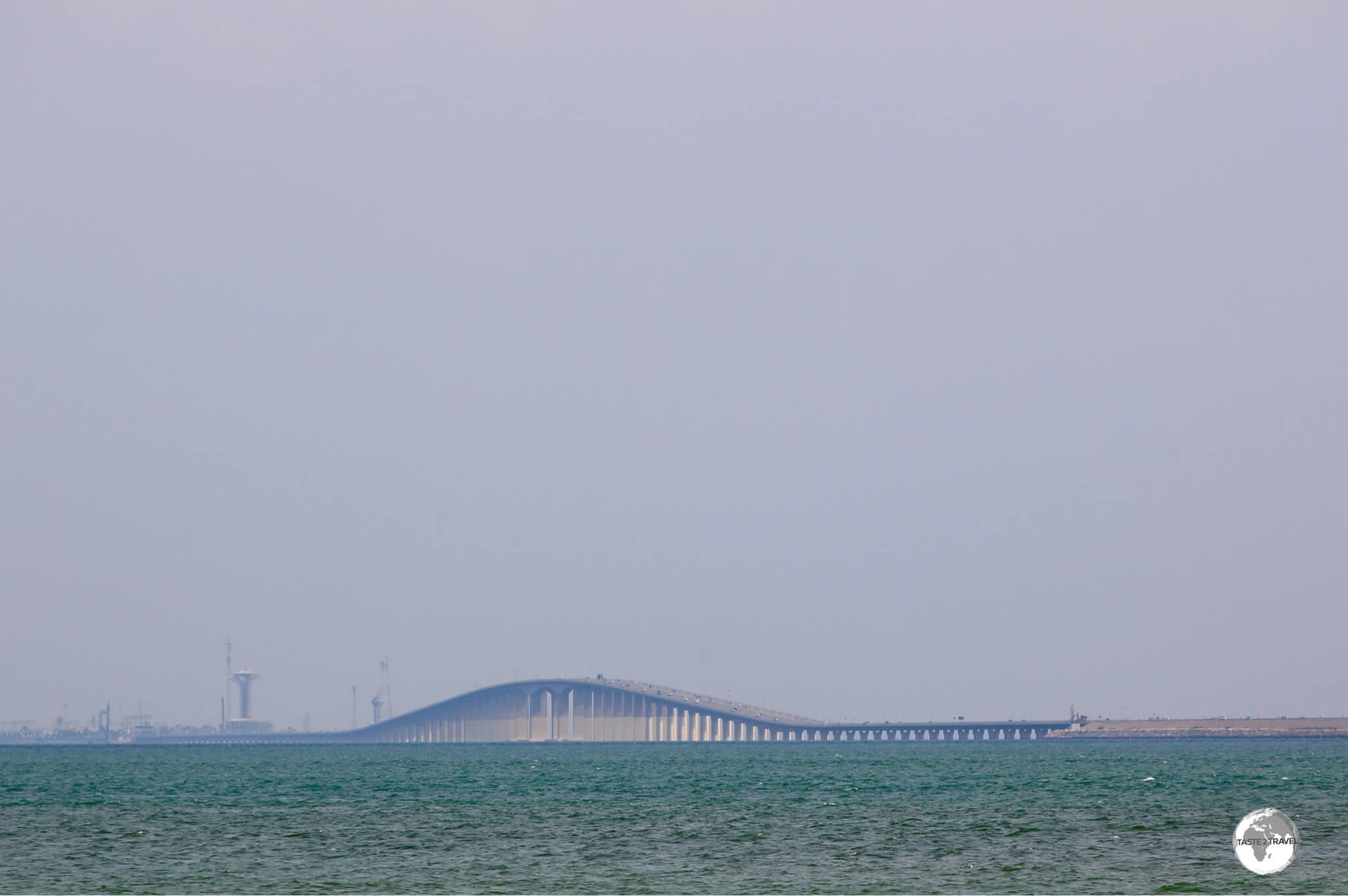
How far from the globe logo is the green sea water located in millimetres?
447

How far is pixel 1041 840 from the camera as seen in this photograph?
50.3 m

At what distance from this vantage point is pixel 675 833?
180 ft

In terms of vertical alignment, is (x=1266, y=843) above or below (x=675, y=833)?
above

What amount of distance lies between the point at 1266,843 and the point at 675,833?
2084 cm

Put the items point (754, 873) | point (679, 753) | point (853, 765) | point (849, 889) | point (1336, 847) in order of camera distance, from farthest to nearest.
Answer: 1. point (679, 753)
2. point (853, 765)
3. point (1336, 847)
4. point (754, 873)
5. point (849, 889)

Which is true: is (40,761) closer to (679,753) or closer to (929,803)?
(679,753)

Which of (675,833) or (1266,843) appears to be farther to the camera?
(675,833)

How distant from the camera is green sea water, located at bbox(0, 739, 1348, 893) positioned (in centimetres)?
4022

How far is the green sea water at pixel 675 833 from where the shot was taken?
40.2 m

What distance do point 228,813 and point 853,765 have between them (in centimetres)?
7999

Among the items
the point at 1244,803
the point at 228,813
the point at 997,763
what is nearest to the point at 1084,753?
the point at 997,763

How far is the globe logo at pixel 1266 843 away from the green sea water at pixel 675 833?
447mm

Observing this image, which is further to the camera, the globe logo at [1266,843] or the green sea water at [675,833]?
the green sea water at [675,833]

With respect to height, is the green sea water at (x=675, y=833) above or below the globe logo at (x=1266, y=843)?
below
